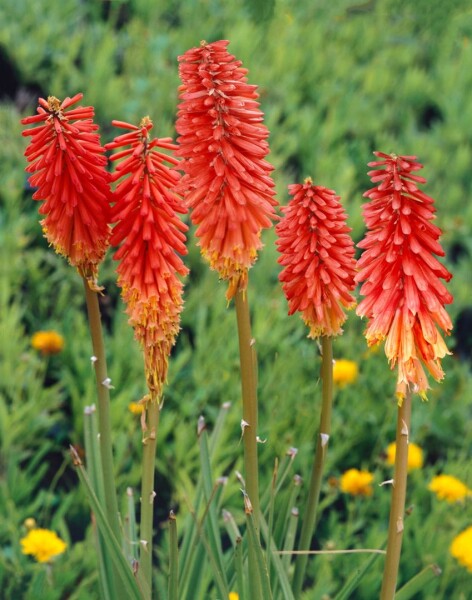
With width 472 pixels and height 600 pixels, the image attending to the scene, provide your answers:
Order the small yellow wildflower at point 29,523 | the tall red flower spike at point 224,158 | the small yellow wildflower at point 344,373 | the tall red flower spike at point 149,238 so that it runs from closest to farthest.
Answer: the tall red flower spike at point 224,158 → the tall red flower spike at point 149,238 → the small yellow wildflower at point 29,523 → the small yellow wildflower at point 344,373

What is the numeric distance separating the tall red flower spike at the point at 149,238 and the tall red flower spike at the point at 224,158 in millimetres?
62

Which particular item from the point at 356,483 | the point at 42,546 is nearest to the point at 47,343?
the point at 42,546

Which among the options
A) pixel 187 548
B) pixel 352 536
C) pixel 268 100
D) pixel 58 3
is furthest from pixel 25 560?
pixel 58 3

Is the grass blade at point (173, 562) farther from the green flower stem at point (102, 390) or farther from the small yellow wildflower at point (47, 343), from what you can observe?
the small yellow wildflower at point (47, 343)

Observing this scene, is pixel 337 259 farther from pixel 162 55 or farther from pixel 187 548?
pixel 162 55

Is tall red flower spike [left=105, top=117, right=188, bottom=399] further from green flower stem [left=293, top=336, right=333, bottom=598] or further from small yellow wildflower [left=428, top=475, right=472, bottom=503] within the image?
small yellow wildflower [left=428, top=475, right=472, bottom=503]

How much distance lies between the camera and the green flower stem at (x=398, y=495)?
154cm

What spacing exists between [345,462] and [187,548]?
125 cm

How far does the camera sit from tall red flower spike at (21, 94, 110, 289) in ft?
5.19

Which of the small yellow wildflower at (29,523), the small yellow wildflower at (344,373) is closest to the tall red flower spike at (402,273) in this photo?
the small yellow wildflower at (29,523)

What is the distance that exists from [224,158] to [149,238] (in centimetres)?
19

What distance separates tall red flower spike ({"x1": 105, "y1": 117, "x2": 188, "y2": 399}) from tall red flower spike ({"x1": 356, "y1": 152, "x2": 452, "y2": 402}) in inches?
12.3

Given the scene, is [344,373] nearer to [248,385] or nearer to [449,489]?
[449,489]

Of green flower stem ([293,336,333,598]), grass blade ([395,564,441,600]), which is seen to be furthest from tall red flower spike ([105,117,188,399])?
grass blade ([395,564,441,600])
